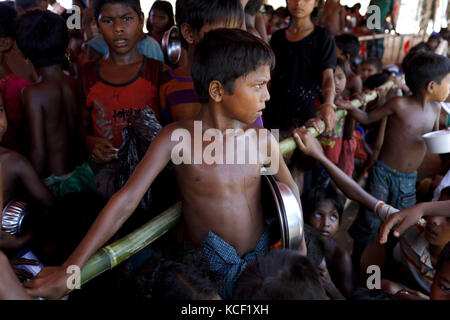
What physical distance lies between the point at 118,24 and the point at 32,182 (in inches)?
35.4

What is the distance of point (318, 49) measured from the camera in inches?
111

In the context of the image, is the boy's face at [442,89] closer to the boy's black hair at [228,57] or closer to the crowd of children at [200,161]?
the crowd of children at [200,161]

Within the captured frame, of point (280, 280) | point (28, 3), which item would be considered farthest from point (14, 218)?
point (28, 3)

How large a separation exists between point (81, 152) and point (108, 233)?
4.60 feet

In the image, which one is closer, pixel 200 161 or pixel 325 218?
pixel 200 161

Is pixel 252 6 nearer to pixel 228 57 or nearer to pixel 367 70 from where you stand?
pixel 228 57

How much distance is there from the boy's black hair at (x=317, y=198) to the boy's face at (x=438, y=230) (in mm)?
649

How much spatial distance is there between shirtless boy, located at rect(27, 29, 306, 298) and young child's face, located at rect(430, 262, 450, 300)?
0.72m

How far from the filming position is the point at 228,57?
4.19 feet

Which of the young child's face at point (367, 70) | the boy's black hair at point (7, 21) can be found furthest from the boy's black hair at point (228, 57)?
the young child's face at point (367, 70)

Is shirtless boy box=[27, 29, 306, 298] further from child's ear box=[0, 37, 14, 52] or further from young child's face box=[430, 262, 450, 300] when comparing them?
child's ear box=[0, 37, 14, 52]
